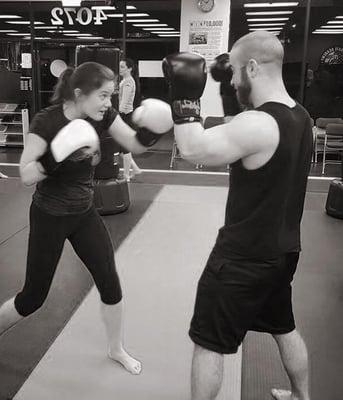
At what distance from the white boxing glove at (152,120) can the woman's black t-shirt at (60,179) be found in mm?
234

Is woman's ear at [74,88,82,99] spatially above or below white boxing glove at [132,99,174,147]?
above

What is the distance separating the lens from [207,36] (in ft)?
21.8

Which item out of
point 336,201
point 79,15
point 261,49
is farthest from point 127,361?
point 79,15

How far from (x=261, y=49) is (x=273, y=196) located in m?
0.43

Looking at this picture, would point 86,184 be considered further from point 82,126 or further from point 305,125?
point 305,125

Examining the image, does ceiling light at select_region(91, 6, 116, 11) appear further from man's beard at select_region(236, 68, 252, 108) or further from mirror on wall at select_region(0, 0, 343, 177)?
man's beard at select_region(236, 68, 252, 108)

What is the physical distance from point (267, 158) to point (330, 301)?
5.55ft

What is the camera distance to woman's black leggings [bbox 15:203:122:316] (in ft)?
5.79

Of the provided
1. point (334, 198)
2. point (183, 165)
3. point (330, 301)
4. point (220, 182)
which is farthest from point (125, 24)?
point (330, 301)

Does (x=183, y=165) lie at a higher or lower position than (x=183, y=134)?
lower

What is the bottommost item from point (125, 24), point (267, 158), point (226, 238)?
point (226, 238)

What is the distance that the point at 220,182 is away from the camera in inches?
232

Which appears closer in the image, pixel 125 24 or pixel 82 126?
pixel 82 126

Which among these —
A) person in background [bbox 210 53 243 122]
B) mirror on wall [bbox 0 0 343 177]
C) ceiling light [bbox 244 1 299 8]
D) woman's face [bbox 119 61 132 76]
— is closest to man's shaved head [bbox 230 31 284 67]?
person in background [bbox 210 53 243 122]
